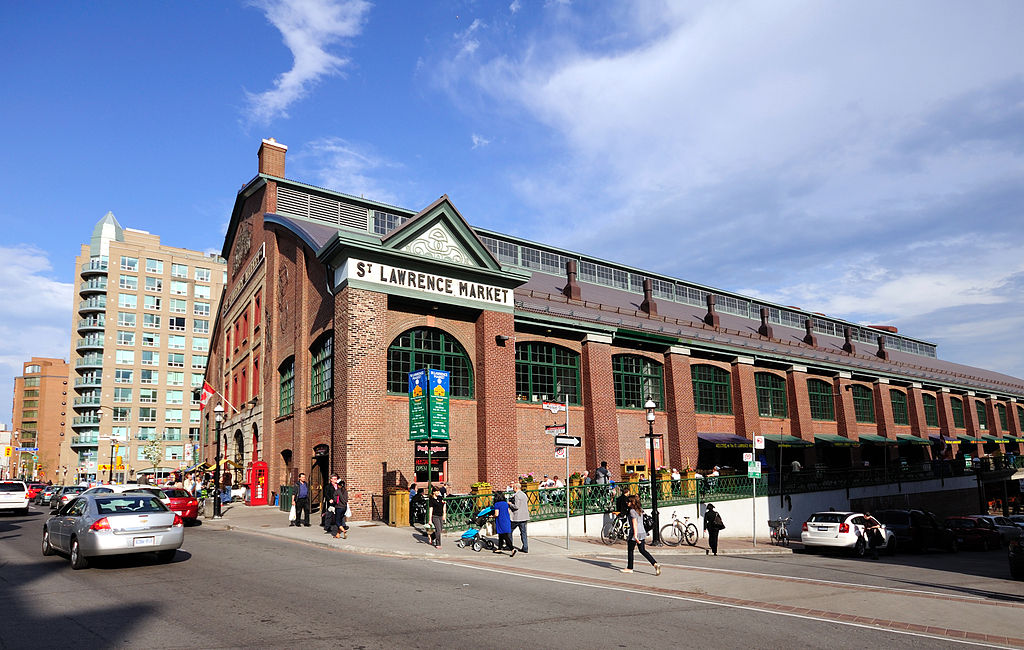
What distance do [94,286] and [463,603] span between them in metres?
99.0

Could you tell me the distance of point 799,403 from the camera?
142 ft

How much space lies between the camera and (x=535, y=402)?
102 feet

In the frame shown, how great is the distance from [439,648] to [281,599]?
13.1 ft

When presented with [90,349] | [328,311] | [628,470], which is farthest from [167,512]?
[90,349]

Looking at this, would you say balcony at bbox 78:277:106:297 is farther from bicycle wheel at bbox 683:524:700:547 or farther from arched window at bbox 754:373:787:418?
bicycle wheel at bbox 683:524:700:547

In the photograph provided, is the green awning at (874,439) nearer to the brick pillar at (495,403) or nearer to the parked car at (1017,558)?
the brick pillar at (495,403)

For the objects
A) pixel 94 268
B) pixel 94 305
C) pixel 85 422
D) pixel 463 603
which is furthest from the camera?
pixel 94 268

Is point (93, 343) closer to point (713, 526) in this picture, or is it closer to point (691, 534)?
point (691, 534)

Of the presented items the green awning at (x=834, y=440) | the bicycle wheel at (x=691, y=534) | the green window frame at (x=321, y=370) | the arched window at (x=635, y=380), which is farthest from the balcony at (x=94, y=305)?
the bicycle wheel at (x=691, y=534)

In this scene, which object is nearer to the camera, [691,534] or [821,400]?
[691,534]

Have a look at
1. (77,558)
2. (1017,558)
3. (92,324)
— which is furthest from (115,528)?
(92,324)

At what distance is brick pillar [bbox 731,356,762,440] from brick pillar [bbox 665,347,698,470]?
4.22m

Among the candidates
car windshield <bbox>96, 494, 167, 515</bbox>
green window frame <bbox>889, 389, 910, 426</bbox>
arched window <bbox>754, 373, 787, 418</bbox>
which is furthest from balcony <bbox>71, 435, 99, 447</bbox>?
green window frame <bbox>889, 389, 910, 426</bbox>

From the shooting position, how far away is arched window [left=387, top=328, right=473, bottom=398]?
2697cm
